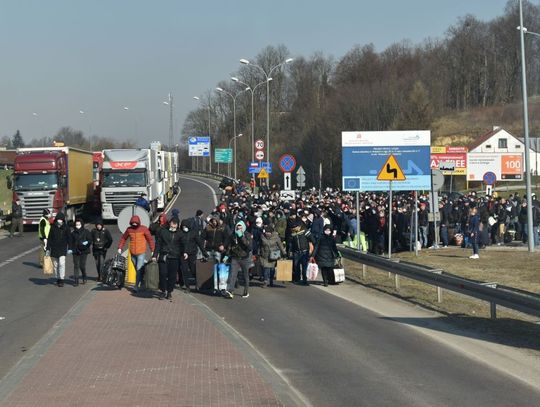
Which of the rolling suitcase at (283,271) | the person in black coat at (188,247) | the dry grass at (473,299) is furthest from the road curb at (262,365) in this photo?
the rolling suitcase at (283,271)

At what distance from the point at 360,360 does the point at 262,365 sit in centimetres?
149

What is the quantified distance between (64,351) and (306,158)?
3087 inches

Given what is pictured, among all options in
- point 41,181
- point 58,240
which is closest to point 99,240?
point 58,240

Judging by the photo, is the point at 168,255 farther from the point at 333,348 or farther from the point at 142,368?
the point at 142,368

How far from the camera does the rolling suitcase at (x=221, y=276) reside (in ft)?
56.4

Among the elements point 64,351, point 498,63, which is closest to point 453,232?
point 64,351

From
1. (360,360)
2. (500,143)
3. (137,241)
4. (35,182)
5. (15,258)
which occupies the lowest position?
(360,360)

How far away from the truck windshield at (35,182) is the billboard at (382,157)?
16182mm

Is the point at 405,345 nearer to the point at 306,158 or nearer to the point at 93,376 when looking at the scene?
the point at 93,376

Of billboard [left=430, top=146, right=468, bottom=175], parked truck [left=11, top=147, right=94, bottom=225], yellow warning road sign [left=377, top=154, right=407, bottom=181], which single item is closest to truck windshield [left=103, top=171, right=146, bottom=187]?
parked truck [left=11, top=147, right=94, bottom=225]

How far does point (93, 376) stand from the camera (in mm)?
9164

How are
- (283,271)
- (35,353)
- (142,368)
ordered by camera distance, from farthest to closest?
(283,271) < (35,353) < (142,368)

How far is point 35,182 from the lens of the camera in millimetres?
37000

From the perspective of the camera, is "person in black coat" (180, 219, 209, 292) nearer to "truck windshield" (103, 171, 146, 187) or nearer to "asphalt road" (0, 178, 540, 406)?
"asphalt road" (0, 178, 540, 406)
